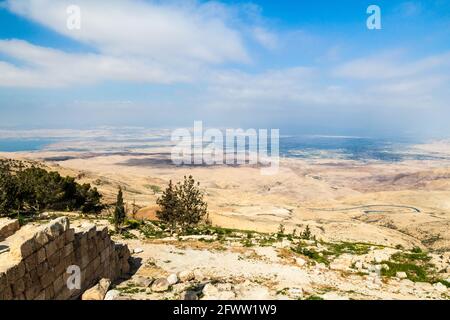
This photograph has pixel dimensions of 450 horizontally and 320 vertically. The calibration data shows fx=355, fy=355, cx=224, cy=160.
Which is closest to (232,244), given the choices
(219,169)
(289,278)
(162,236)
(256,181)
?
(162,236)

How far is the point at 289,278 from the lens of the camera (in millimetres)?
17750

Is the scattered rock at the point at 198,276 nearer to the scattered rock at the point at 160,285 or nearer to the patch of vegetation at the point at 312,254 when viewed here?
the scattered rock at the point at 160,285

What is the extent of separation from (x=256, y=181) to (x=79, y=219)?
117 m

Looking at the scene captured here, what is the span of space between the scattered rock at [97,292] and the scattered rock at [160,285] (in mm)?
1962

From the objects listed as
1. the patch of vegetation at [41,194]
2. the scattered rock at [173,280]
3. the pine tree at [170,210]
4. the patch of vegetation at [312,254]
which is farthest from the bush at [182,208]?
the scattered rock at [173,280]

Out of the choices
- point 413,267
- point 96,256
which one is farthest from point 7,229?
point 413,267

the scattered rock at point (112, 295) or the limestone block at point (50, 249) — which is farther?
the scattered rock at point (112, 295)

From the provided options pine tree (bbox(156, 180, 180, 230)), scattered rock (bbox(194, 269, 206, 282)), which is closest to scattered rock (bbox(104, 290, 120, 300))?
scattered rock (bbox(194, 269, 206, 282))

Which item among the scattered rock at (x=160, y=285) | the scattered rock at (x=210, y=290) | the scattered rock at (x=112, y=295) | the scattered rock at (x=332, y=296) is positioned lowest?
the scattered rock at (x=332, y=296)

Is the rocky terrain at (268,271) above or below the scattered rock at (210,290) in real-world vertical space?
below

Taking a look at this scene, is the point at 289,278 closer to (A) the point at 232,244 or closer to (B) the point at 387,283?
(B) the point at 387,283

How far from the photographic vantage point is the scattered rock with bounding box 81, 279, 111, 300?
40.8ft

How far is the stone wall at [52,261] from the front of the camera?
998 cm
